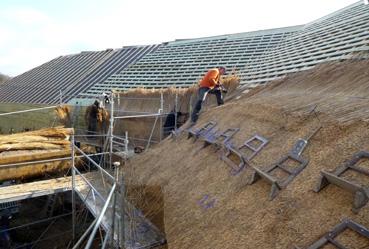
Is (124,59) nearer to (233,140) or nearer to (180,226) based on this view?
(233,140)

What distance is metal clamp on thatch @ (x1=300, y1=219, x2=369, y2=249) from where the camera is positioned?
3.03 metres

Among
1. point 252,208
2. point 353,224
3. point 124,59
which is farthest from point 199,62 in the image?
point 353,224

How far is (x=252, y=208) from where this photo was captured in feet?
14.6

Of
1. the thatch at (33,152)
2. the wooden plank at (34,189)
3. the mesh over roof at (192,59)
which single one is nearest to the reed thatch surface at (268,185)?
the wooden plank at (34,189)

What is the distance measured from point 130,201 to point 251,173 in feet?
10.1

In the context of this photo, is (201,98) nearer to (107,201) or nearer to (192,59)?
(107,201)

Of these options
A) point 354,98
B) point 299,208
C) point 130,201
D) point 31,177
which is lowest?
point 31,177

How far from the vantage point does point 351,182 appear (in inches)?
138

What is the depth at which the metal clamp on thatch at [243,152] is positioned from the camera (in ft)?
18.6

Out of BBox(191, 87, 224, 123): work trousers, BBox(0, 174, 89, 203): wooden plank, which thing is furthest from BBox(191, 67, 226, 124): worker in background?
BBox(0, 174, 89, 203): wooden plank

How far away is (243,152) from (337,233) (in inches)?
117

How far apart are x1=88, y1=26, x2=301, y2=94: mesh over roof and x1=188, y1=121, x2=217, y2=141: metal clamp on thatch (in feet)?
16.6

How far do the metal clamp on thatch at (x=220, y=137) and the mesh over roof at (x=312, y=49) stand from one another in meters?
3.35

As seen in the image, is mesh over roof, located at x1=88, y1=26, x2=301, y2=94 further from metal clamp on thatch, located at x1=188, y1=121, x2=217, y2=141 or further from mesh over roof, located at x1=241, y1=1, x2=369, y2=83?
metal clamp on thatch, located at x1=188, y1=121, x2=217, y2=141
